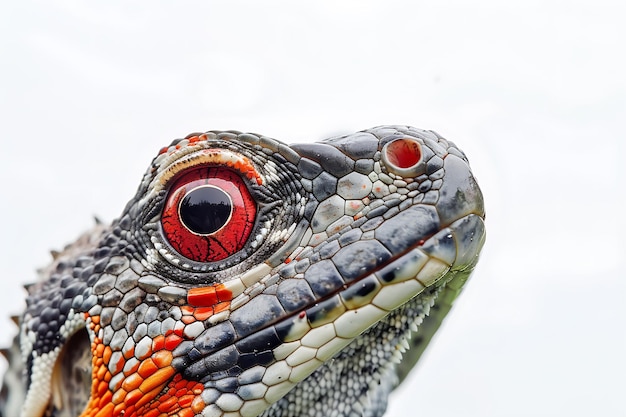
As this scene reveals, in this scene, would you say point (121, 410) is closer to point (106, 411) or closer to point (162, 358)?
point (106, 411)

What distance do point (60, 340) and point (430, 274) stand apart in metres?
3.42

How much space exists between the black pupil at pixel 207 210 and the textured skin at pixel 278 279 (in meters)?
0.05

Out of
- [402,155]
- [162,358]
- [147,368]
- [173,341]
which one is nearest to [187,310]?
[173,341]

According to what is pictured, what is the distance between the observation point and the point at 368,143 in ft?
17.7

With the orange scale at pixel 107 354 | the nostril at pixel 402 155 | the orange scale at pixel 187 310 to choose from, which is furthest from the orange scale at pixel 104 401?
the nostril at pixel 402 155

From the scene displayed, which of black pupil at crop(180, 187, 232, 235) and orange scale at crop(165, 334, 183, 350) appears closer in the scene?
orange scale at crop(165, 334, 183, 350)

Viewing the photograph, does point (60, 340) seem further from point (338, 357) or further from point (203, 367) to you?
point (338, 357)

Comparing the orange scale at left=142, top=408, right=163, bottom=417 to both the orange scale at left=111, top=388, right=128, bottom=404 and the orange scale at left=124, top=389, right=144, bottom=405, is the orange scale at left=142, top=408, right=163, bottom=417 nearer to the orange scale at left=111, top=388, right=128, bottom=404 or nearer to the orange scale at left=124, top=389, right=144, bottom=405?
the orange scale at left=124, top=389, right=144, bottom=405

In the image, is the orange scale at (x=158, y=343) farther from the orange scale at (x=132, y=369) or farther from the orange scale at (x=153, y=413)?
the orange scale at (x=153, y=413)

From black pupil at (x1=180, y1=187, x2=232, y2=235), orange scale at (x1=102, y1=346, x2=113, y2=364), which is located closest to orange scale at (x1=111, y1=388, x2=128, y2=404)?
orange scale at (x1=102, y1=346, x2=113, y2=364)

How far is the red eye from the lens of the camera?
17.7 ft

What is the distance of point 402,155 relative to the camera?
5.29 meters

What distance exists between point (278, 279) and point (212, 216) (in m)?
0.74

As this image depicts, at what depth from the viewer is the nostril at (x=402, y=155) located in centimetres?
A: 522
